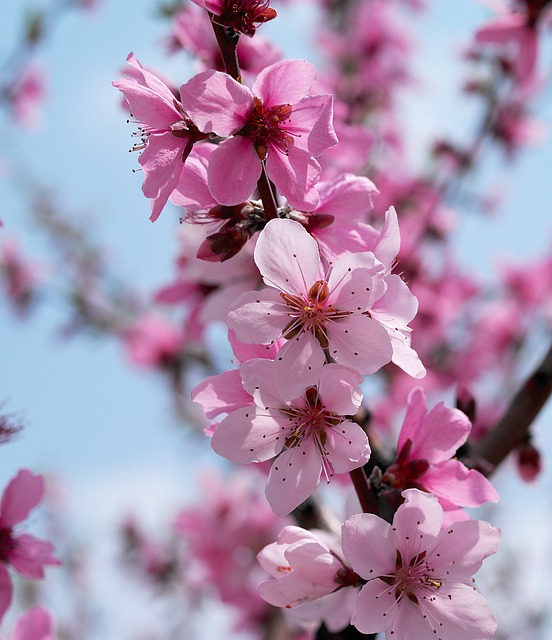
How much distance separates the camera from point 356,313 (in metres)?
1.03

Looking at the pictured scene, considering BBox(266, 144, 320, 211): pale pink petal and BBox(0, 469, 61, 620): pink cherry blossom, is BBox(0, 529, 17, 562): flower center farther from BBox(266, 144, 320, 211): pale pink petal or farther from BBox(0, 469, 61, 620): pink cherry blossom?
BBox(266, 144, 320, 211): pale pink petal

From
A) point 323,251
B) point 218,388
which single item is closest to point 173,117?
point 323,251

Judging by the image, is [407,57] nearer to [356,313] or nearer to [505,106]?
[505,106]

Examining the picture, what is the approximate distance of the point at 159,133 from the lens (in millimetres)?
1131

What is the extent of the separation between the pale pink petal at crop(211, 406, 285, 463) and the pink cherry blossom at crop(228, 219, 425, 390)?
0.38 ft

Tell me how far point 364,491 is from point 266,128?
56cm

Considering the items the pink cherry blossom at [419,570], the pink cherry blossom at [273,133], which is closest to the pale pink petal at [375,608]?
the pink cherry blossom at [419,570]

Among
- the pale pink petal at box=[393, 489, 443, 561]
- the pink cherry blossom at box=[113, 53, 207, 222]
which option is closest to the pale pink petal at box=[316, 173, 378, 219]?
the pink cherry blossom at box=[113, 53, 207, 222]

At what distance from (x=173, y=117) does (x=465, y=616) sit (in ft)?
2.72

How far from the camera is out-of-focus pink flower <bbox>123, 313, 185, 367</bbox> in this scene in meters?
3.91

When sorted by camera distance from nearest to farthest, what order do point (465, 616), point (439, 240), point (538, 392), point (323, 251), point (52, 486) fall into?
point (465, 616), point (323, 251), point (538, 392), point (439, 240), point (52, 486)

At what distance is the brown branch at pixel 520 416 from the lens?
1.53m

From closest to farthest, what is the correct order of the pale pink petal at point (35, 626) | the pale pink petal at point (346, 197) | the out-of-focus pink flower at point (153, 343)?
the pale pink petal at point (346, 197), the pale pink petal at point (35, 626), the out-of-focus pink flower at point (153, 343)

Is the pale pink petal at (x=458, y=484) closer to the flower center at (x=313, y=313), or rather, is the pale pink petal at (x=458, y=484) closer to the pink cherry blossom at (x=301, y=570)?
the pink cherry blossom at (x=301, y=570)
